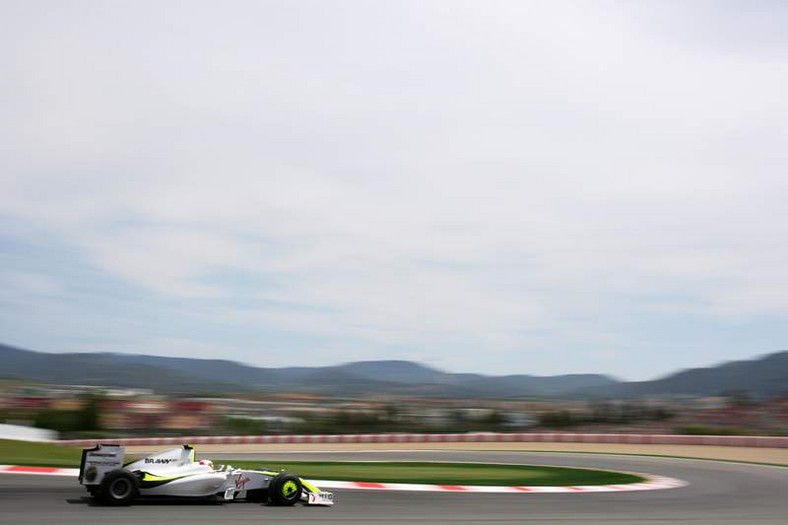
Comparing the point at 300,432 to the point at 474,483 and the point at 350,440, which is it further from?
the point at 474,483

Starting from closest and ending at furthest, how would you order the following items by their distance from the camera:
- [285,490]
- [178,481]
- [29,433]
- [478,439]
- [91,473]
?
[91,473], [178,481], [285,490], [29,433], [478,439]

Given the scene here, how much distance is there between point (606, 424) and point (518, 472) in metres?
20.0

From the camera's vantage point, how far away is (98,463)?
33.8ft

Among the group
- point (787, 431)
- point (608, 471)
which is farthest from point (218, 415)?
point (787, 431)

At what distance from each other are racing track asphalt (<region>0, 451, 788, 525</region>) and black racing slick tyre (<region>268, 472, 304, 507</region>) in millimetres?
156

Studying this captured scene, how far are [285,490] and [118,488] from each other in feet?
7.08

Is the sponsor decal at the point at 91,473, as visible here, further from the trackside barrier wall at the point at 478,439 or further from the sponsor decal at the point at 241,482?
the trackside barrier wall at the point at 478,439

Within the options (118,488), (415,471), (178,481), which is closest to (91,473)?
(118,488)

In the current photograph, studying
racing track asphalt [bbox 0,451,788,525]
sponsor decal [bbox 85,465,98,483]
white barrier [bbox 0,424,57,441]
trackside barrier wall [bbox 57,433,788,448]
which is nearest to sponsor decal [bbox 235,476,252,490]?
racing track asphalt [bbox 0,451,788,525]

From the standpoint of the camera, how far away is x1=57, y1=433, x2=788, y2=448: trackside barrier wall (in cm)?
3188

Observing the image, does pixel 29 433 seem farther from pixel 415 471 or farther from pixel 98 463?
pixel 98 463

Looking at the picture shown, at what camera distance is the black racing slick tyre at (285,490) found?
10.9 meters

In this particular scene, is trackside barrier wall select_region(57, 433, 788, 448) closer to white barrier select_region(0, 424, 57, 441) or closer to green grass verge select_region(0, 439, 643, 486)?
white barrier select_region(0, 424, 57, 441)

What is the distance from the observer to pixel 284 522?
376 inches
